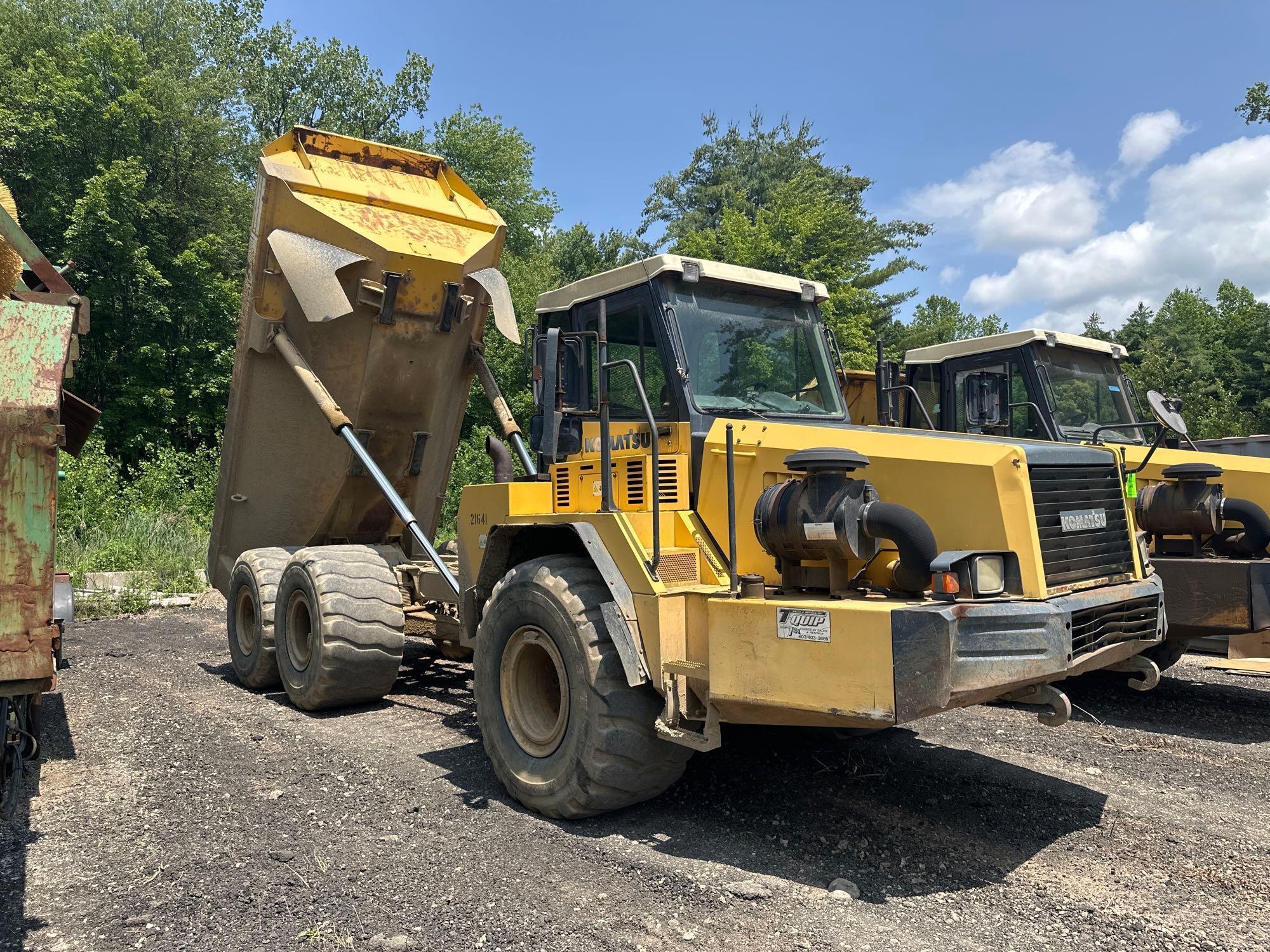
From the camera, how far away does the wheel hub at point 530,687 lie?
4.64m

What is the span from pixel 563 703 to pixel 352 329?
147 inches

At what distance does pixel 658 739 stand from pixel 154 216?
69.9ft

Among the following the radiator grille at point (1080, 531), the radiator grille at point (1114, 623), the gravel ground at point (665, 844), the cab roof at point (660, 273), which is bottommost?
the gravel ground at point (665, 844)

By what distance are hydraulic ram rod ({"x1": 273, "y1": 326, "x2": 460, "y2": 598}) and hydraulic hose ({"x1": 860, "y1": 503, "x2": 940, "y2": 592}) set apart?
3713 mm

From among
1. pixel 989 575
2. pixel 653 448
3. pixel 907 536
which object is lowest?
pixel 989 575

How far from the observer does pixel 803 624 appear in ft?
11.9

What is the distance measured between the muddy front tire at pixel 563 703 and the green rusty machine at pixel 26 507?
2.08 meters

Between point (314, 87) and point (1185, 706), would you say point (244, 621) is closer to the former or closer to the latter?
point (1185, 706)

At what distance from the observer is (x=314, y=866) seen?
12.6 ft

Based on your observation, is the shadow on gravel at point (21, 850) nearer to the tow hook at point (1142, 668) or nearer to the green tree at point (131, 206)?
the tow hook at point (1142, 668)

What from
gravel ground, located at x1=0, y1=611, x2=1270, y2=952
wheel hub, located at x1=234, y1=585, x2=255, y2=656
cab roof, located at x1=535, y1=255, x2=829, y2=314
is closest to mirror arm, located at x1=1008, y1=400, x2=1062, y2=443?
gravel ground, located at x1=0, y1=611, x2=1270, y2=952

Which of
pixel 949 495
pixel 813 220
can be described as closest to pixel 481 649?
pixel 949 495

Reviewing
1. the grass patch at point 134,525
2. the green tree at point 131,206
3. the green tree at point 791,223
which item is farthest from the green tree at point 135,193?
the green tree at point 791,223

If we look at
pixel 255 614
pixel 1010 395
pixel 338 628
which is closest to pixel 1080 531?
pixel 1010 395
